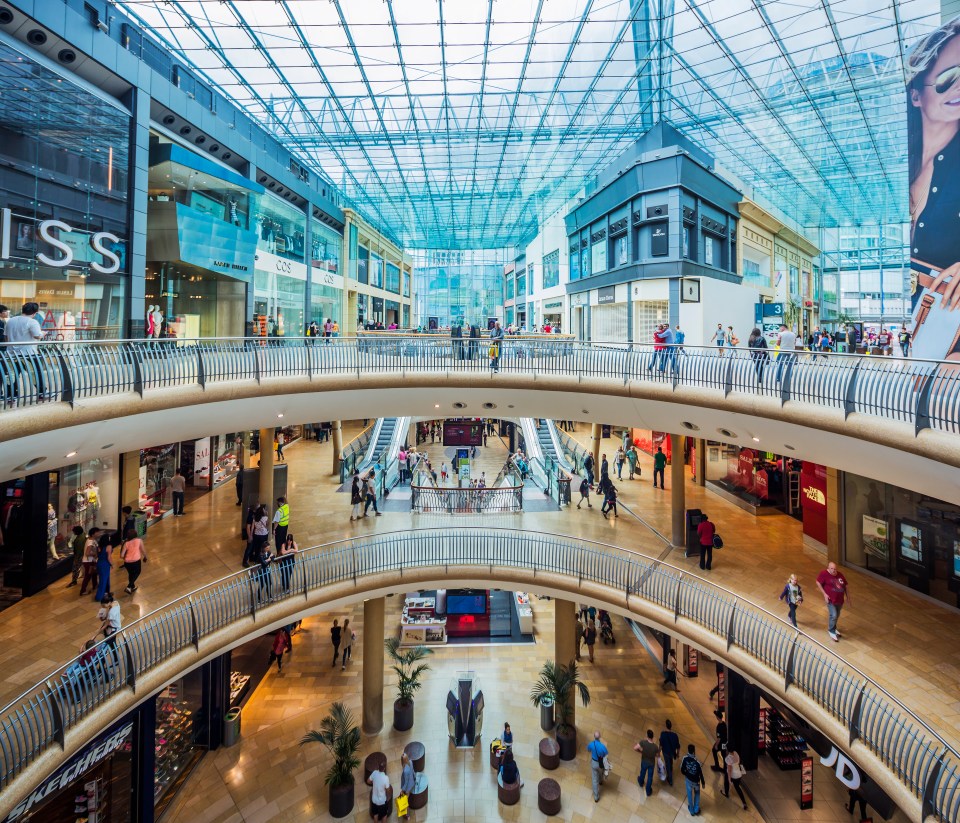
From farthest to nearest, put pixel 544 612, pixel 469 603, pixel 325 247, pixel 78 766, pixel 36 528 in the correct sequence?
pixel 325 247 → pixel 544 612 → pixel 469 603 → pixel 36 528 → pixel 78 766

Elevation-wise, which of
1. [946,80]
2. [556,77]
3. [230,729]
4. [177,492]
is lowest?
[230,729]

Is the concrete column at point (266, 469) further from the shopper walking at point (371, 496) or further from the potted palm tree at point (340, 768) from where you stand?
the potted palm tree at point (340, 768)

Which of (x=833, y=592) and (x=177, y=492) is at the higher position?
(x=177, y=492)

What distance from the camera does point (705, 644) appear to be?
10.9 metres

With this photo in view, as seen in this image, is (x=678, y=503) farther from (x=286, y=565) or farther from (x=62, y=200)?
(x=62, y=200)

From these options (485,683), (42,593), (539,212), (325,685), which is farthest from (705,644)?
(539,212)

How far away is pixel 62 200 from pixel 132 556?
8503 mm

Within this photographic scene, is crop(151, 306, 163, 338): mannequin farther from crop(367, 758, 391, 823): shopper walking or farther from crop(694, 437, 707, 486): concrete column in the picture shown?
crop(694, 437, 707, 486): concrete column

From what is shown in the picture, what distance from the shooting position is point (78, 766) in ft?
30.9

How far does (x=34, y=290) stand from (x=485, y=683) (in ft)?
54.3

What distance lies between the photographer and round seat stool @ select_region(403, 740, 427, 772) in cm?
1294

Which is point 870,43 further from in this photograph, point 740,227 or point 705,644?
point 705,644

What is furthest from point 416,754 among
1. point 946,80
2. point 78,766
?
point 946,80

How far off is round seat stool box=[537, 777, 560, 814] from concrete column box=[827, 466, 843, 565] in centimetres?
919
